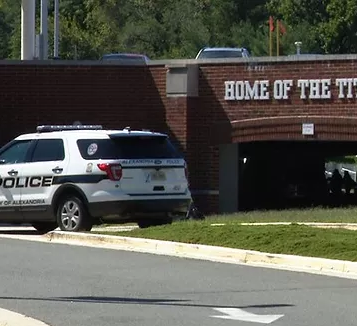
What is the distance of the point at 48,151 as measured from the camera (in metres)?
19.8

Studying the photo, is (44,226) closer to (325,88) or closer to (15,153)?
(15,153)

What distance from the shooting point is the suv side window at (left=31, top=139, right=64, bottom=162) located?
1966 centimetres

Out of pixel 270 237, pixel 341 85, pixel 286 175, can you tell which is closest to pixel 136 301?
pixel 270 237

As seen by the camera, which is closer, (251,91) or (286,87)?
(286,87)

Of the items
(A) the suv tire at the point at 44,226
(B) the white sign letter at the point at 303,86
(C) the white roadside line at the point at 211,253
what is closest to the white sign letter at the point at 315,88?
(B) the white sign letter at the point at 303,86

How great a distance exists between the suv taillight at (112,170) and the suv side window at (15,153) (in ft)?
6.55

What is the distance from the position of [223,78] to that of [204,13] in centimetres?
4590

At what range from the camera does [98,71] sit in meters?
28.2

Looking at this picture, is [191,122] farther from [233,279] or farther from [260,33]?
[260,33]

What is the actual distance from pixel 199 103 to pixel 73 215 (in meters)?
9.12

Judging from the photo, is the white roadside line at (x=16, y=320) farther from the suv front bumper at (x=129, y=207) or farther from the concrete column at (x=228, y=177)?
the concrete column at (x=228, y=177)

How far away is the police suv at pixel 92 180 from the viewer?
18.9 m

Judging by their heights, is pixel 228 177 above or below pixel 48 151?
below

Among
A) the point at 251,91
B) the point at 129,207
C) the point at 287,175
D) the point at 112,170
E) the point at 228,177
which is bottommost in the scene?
the point at 129,207
